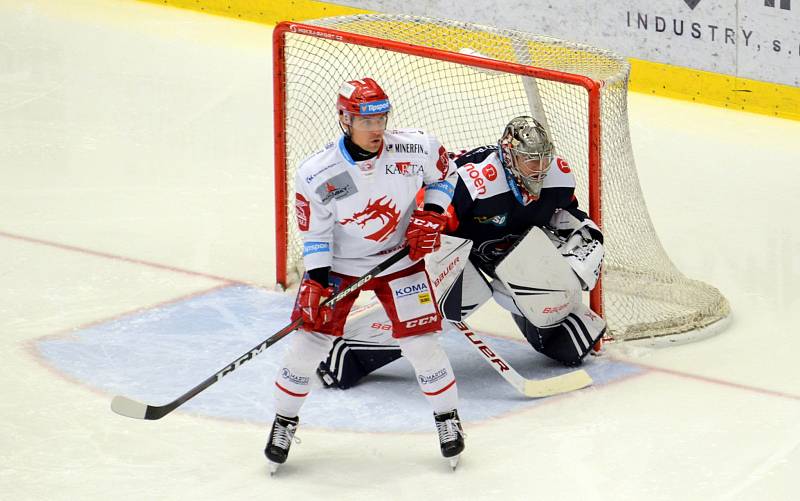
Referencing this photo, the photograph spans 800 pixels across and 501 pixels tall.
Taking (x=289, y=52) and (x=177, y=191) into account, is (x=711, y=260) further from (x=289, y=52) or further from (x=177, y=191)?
(x=177, y=191)

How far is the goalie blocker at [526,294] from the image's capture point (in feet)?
15.9

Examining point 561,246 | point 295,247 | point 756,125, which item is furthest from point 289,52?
point 756,125

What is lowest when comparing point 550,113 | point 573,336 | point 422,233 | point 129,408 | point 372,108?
point 573,336

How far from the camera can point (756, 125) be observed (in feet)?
26.1

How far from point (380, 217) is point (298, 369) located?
0.50m

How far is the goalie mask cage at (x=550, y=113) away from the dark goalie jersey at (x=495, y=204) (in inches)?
7.5

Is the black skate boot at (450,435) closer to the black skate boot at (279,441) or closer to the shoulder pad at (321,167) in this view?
the black skate boot at (279,441)

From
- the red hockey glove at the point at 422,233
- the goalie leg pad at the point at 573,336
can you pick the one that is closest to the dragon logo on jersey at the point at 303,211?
the red hockey glove at the point at 422,233

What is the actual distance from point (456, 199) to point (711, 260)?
5.75ft

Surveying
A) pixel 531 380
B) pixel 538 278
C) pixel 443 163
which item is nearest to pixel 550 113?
pixel 538 278

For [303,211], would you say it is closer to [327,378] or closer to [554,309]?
[327,378]

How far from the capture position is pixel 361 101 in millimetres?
3975

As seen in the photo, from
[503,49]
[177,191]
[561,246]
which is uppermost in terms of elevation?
[503,49]

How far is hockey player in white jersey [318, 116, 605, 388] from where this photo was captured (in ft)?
15.7
